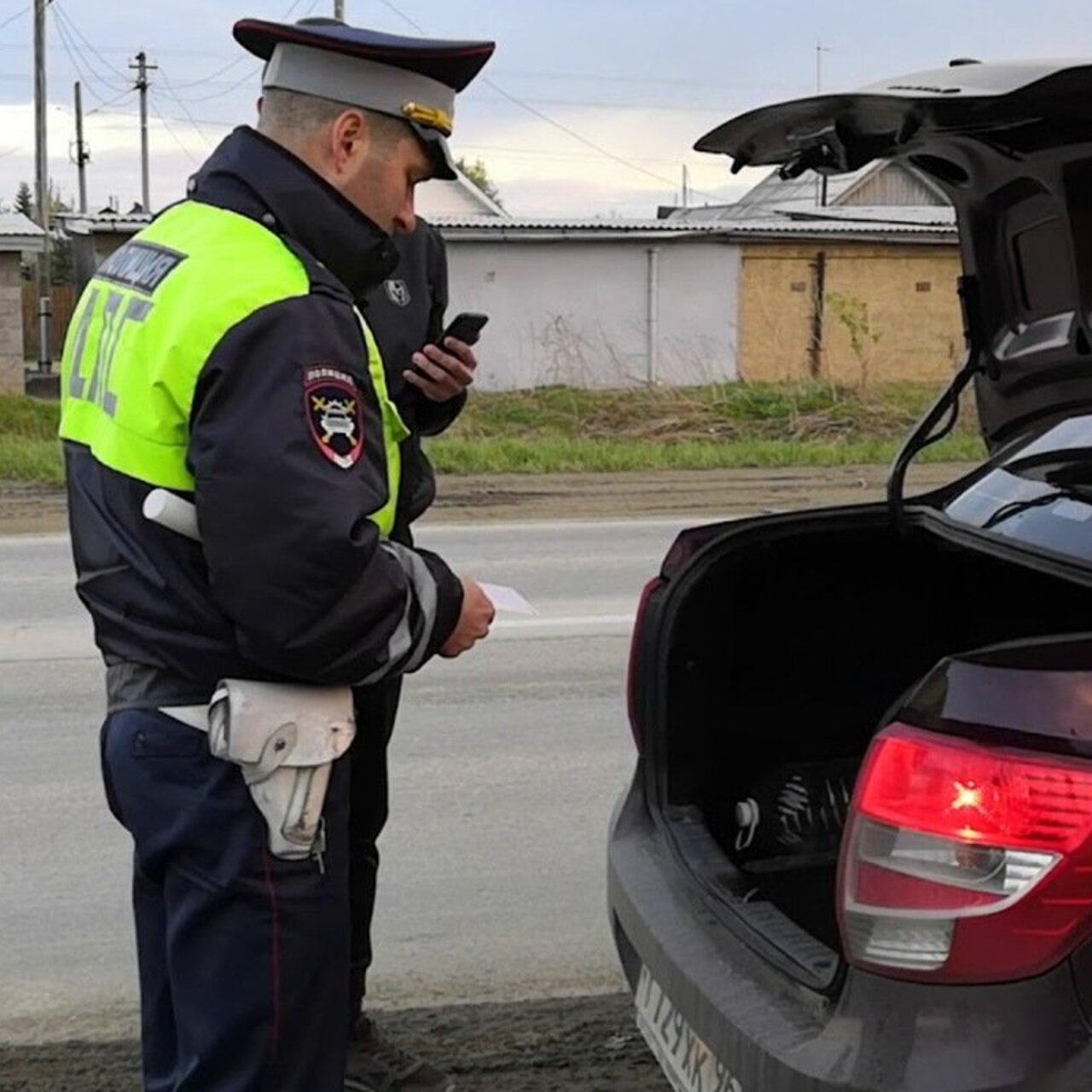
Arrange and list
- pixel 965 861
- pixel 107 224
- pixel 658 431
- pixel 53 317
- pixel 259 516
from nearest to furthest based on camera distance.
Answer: pixel 965 861, pixel 259 516, pixel 658 431, pixel 107 224, pixel 53 317

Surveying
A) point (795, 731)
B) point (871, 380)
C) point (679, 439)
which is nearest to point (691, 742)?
point (795, 731)

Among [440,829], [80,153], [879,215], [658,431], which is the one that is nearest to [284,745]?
[440,829]

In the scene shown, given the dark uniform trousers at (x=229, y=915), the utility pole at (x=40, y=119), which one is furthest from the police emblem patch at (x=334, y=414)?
the utility pole at (x=40, y=119)

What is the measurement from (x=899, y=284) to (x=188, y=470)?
1018 inches

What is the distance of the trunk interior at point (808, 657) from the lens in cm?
301

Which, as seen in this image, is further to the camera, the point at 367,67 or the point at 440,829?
the point at 440,829

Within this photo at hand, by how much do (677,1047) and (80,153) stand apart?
60311 mm

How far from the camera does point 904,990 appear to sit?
194 cm

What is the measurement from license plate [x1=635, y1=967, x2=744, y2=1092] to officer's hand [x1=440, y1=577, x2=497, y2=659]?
600 mm

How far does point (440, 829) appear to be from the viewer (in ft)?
15.4

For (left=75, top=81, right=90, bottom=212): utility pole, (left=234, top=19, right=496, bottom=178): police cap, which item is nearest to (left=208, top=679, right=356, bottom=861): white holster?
(left=234, top=19, right=496, bottom=178): police cap

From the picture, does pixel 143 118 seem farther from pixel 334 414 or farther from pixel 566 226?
pixel 334 414

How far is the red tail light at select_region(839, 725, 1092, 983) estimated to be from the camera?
1.85 m

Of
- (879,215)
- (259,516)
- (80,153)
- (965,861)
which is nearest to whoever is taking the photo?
(965,861)
